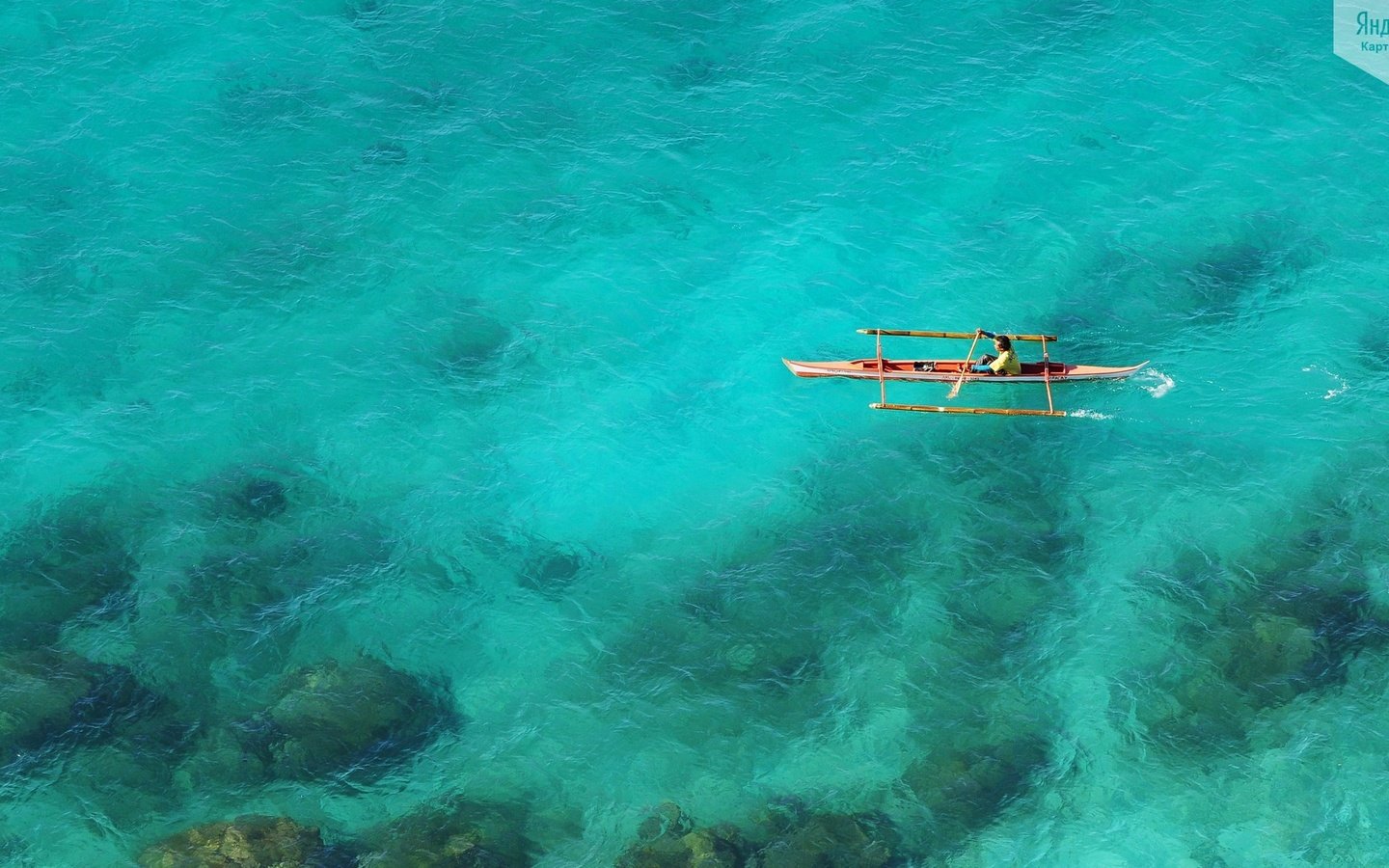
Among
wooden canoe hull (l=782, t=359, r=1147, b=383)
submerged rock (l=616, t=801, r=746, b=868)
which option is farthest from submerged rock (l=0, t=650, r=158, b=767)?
wooden canoe hull (l=782, t=359, r=1147, b=383)

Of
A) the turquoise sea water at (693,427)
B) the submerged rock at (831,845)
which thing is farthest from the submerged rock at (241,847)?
the submerged rock at (831,845)

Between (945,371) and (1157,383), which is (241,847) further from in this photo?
(1157,383)

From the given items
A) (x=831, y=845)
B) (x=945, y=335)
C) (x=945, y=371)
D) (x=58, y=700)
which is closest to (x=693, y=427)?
(x=945, y=371)

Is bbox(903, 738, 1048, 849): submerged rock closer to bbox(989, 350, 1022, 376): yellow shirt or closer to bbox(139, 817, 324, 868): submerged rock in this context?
bbox(989, 350, 1022, 376): yellow shirt

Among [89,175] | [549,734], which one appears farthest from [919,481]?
[89,175]

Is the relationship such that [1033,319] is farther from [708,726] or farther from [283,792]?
[283,792]

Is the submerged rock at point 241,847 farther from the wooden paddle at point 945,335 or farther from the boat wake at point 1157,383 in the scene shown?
the boat wake at point 1157,383

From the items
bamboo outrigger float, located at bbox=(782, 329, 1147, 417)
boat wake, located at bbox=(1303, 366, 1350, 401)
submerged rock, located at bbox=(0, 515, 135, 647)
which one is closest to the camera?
submerged rock, located at bbox=(0, 515, 135, 647)
